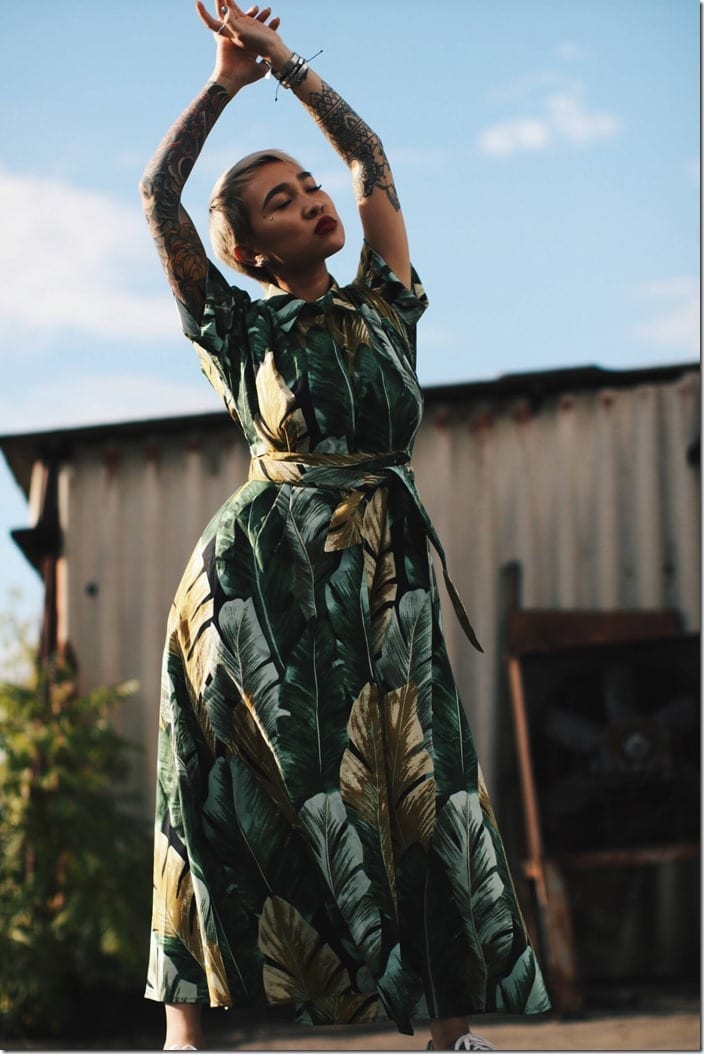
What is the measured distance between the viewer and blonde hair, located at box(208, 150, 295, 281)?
2834 mm

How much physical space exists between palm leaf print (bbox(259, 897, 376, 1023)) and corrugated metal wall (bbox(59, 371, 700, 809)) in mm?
5027

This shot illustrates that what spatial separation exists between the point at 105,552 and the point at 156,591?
40 centimetres

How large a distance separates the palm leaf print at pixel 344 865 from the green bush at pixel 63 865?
15.1ft

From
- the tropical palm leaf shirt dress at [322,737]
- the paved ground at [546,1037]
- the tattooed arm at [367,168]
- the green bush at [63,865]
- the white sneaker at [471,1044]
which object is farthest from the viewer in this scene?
the green bush at [63,865]

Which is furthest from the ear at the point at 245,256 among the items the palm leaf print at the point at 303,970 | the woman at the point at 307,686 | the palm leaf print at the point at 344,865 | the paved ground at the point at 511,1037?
the paved ground at the point at 511,1037

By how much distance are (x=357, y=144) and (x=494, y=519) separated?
5040 mm

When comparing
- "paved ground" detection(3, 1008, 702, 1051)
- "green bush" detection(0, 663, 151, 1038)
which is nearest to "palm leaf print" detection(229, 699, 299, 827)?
"paved ground" detection(3, 1008, 702, 1051)

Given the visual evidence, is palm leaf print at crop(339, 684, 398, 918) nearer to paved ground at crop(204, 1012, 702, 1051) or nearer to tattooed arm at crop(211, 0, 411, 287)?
tattooed arm at crop(211, 0, 411, 287)

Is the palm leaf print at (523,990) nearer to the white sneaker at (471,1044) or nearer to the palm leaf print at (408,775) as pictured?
the white sneaker at (471,1044)

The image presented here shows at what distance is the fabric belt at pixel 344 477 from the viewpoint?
8.83 ft

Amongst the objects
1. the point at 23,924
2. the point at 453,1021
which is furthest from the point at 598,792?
the point at 453,1021

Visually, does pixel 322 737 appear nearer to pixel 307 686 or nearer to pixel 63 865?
pixel 307 686

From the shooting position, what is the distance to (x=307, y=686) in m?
2.64

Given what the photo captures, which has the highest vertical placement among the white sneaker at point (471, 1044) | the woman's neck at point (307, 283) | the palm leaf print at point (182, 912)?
the woman's neck at point (307, 283)
